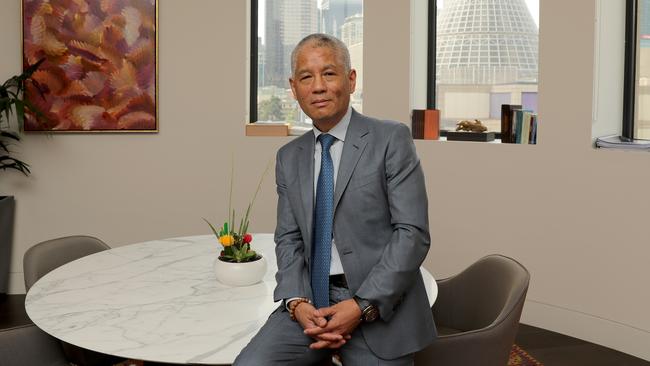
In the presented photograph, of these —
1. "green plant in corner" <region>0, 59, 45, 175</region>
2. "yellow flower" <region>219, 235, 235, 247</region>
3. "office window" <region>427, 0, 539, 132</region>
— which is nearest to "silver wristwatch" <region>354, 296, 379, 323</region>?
"yellow flower" <region>219, 235, 235, 247</region>

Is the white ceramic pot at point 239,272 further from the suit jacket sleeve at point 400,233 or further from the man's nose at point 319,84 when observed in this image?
the man's nose at point 319,84

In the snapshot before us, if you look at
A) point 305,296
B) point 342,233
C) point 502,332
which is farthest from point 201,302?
point 502,332

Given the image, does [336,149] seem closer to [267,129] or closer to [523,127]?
[523,127]

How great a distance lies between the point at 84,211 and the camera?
5508 mm

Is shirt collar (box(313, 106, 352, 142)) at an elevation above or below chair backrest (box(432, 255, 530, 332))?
above

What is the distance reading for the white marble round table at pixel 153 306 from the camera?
1881 mm

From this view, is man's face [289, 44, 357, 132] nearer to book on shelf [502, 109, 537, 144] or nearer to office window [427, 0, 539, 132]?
book on shelf [502, 109, 537, 144]

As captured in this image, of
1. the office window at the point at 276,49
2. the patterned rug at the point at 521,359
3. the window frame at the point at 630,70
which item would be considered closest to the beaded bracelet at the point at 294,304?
the patterned rug at the point at 521,359

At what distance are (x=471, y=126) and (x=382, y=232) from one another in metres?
3.12

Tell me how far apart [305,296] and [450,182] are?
298cm

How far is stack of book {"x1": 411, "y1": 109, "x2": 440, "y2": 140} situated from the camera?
16.4ft

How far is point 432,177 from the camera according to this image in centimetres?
487

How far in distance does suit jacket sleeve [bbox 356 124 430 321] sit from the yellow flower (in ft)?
2.62

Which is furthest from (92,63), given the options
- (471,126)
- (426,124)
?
(471,126)
